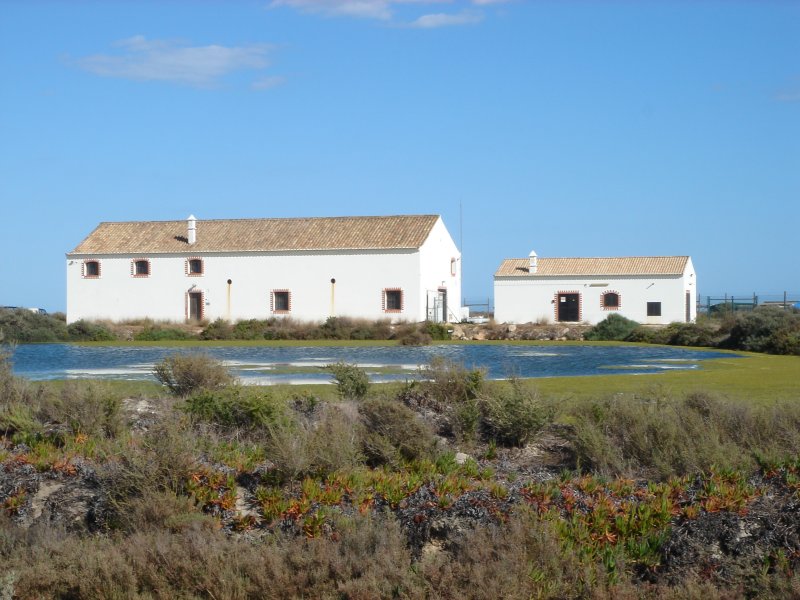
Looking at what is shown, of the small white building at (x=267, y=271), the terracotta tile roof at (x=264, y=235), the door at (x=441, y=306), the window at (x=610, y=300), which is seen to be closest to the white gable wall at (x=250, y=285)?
the small white building at (x=267, y=271)

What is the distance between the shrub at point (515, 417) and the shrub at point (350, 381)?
7.54 feet

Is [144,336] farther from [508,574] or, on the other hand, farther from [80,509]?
[508,574]

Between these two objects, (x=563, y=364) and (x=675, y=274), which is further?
(x=675, y=274)

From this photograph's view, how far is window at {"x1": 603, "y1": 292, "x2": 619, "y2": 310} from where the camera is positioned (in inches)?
1927

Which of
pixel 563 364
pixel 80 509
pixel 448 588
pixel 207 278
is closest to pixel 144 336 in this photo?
pixel 207 278

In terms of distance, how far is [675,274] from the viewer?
157 feet

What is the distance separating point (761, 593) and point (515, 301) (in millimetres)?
43614

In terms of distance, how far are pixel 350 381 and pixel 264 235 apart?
120 ft

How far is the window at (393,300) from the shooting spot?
46.1 metres

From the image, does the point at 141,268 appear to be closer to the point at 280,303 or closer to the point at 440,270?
the point at 280,303

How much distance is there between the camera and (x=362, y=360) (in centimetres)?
2656

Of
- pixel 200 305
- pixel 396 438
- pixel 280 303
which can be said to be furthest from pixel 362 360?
pixel 200 305

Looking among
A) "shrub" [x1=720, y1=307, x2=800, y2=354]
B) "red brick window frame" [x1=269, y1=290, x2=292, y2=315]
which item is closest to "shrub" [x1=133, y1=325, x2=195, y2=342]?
"red brick window frame" [x1=269, y1=290, x2=292, y2=315]

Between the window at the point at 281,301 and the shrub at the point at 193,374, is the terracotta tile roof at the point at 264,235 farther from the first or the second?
the shrub at the point at 193,374
